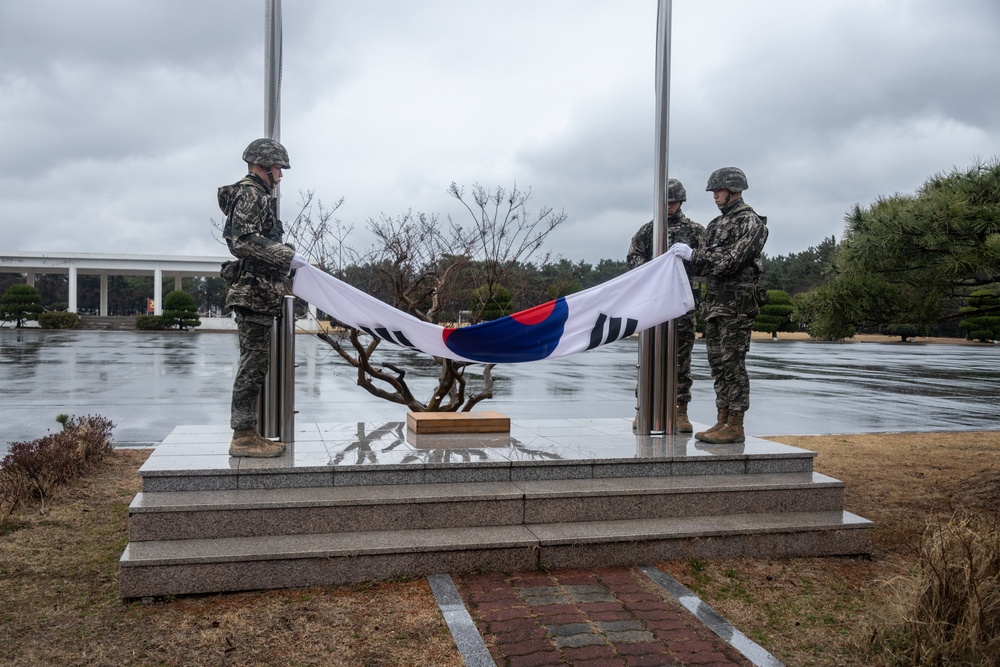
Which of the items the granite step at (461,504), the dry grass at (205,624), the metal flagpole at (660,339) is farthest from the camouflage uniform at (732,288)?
the dry grass at (205,624)

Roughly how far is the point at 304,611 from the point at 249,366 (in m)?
2.01

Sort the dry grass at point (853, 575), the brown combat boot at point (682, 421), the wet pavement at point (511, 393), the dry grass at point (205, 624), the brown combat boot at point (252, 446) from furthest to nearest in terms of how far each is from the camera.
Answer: the wet pavement at point (511, 393) < the brown combat boot at point (682, 421) < the brown combat boot at point (252, 446) < the dry grass at point (853, 575) < the dry grass at point (205, 624)

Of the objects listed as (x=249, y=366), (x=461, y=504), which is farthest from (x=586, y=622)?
(x=249, y=366)

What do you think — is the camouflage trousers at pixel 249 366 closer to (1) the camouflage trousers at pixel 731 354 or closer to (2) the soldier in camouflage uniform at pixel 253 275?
(2) the soldier in camouflage uniform at pixel 253 275

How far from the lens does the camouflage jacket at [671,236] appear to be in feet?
25.4

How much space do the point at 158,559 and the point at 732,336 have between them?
4.53 meters

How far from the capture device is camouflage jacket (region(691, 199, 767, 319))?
253 inches

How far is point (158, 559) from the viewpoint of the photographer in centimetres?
446

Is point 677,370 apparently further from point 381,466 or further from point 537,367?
point 537,367

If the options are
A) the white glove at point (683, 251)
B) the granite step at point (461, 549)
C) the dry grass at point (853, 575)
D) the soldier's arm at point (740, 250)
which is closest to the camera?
the dry grass at point (853, 575)

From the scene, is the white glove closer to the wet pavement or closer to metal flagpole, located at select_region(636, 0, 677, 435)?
metal flagpole, located at select_region(636, 0, 677, 435)

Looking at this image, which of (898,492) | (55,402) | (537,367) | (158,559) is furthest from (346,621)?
(537,367)

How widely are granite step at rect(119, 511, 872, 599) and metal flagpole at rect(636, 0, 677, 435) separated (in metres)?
1.62

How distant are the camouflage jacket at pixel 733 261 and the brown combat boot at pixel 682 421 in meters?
1.20
